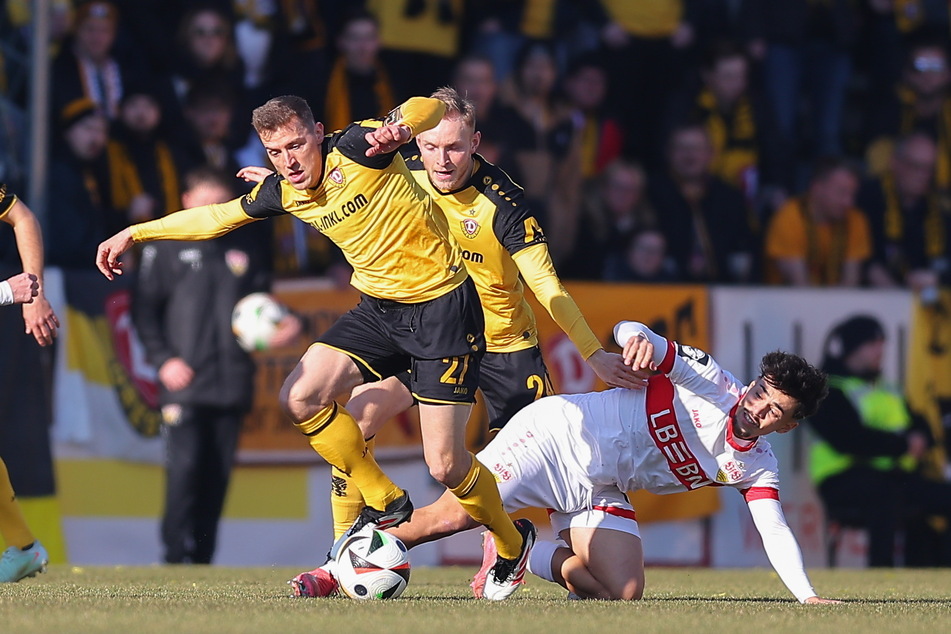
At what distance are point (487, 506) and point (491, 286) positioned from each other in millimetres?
1526

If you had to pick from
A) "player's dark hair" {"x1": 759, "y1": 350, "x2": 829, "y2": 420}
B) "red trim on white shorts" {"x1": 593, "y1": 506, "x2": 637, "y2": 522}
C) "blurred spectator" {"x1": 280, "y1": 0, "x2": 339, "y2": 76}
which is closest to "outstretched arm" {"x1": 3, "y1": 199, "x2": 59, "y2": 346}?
"red trim on white shorts" {"x1": 593, "y1": 506, "x2": 637, "y2": 522}

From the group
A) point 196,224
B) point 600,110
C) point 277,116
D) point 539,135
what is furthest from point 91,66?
point 277,116

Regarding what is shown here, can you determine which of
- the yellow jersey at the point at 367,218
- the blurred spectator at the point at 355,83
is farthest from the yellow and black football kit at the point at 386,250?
the blurred spectator at the point at 355,83

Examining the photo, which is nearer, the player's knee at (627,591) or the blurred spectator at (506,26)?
the player's knee at (627,591)

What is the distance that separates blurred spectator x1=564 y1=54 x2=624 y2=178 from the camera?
38.9 feet

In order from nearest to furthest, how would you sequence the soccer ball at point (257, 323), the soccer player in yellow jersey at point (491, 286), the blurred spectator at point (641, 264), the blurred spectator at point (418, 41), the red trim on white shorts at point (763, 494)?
the red trim on white shorts at point (763, 494) → the soccer player in yellow jersey at point (491, 286) → the soccer ball at point (257, 323) → the blurred spectator at point (641, 264) → the blurred spectator at point (418, 41)

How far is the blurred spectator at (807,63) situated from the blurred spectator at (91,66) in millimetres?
5662

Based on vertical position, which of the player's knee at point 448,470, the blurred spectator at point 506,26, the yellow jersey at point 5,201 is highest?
the blurred spectator at point 506,26

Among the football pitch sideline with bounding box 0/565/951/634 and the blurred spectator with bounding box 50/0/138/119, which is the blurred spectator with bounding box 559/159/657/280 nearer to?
the blurred spectator with bounding box 50/0/138/119

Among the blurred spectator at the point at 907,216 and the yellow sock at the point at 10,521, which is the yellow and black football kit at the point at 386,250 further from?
the blurred spectator at the point at 907,216

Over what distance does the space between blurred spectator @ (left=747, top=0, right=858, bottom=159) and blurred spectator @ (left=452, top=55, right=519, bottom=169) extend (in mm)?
2896

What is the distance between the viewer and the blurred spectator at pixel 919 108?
43.9 feet

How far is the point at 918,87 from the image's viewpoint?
13.5 meters

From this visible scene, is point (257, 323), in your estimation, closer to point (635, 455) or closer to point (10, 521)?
point (10, 521)
